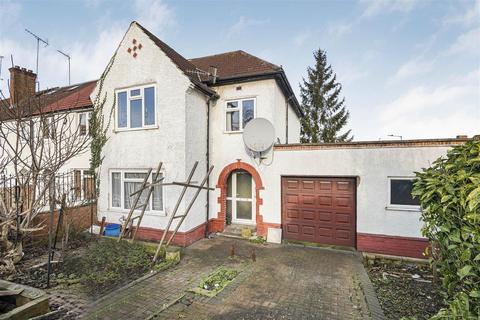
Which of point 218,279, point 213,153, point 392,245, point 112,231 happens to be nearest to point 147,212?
point 112,231

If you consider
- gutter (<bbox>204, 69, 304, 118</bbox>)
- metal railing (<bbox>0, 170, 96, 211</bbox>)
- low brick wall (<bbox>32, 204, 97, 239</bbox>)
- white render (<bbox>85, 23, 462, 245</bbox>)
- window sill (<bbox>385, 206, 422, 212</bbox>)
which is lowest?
low brick wall (<bbox>32, 204, 97, 239</bbox>)

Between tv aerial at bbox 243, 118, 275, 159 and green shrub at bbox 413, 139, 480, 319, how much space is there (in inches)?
229

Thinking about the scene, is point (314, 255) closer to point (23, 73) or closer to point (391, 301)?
point (391, 301)

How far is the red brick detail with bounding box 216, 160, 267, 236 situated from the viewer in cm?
948

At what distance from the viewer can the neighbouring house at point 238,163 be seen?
25.5ft

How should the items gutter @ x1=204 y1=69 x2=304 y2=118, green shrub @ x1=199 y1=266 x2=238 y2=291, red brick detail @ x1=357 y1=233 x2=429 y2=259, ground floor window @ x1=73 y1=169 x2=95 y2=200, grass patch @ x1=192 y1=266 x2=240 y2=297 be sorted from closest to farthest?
grass patch @ x1=192 y1=266 x2=240 y2=297, green shrub @ x1=199 y1=266 x2=238 y2=291, red brick detail @ x1=357 y1=233 x2=429 y2=259, gutter @ x1=204 y1=69 x2=304 y2=118, ground floor window @ x1=73 y1=169 x2=95 y2=200

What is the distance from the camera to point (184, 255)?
25.4 feet

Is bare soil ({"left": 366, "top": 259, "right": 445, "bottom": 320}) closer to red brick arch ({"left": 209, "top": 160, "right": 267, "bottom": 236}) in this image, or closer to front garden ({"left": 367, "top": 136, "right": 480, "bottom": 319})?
front garden ({"left": 367, "top": 136, "right": 480, "bottom": 319})

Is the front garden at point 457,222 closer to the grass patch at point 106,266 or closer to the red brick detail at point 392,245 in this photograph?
the red brick detail at point 392,245

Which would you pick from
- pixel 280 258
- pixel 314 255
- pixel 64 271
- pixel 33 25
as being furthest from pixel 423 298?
pixel 33 25

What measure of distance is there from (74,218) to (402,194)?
→ 12.2 meters

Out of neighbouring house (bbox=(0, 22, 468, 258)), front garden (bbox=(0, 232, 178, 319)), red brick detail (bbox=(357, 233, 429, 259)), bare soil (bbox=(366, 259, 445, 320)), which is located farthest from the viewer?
neighbouring house (bbox=(0, 22, 468, 258))

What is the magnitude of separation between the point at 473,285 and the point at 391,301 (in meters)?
3.19

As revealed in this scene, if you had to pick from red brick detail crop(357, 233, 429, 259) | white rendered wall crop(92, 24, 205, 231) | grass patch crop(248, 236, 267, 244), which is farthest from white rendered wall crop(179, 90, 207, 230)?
red brick detail crop(357, 233, 429, 259)
